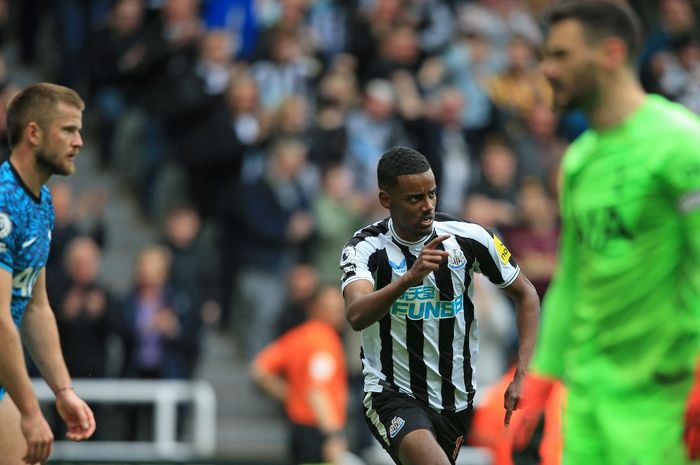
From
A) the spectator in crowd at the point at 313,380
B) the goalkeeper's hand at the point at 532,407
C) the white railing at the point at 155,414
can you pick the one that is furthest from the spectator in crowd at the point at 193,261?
the goalkeeper's hand at the point at 532,407

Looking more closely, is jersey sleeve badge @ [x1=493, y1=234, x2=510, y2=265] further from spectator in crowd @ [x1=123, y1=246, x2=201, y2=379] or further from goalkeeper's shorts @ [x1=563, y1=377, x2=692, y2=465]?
spectator in crowd @ [x1=123, y1=246, x2=201, y2=379]

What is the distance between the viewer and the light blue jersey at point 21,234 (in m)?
7.09

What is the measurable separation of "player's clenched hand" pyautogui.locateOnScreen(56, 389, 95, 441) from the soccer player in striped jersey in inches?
60.0

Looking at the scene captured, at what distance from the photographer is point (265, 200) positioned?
14797 millimetres

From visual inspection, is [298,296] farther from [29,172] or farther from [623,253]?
[623,253]

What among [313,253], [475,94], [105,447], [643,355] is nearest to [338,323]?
[313,253]

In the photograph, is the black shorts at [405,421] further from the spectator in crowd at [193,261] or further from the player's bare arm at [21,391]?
the spectator in crowd at [193,261]

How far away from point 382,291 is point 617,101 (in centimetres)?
189

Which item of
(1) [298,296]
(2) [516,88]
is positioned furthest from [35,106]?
(2) [516,88]

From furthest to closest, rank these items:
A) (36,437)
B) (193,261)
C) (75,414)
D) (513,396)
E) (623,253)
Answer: (193,261) → (75,414) → (513,396) → (36,437) → (623,253)

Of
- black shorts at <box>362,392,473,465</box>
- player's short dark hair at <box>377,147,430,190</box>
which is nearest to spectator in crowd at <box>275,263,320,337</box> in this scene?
black shorts at <box>362,392,473,465</box>

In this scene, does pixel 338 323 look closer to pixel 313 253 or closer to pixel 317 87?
pixel 313 253

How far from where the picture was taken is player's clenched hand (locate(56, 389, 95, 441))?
735cm

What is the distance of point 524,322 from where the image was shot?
7.67 m
